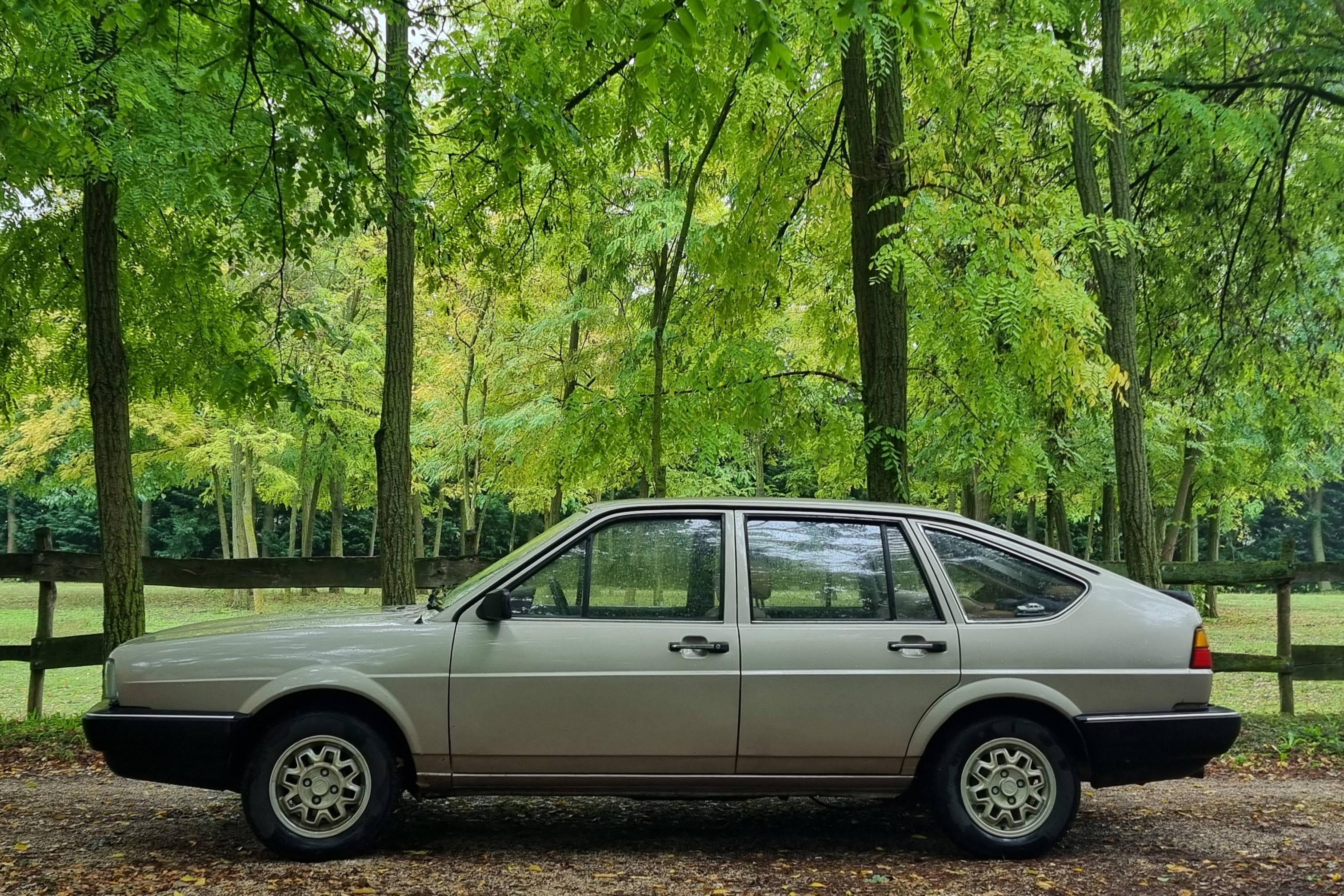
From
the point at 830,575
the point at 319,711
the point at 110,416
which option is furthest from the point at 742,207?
the point at 319,711

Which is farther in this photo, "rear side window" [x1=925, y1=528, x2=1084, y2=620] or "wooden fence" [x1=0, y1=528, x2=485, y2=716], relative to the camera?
"wooden fence" [x1=0, y1=528, x2=485, y2=716]

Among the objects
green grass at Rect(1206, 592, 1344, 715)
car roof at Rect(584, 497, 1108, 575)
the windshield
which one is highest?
car roof at Rect(584, 497, 1108, 575)

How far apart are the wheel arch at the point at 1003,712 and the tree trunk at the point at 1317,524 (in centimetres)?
5973

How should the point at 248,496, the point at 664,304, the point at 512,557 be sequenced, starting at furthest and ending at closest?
the point at 248,496
the point at 664,304
the point at 512,557

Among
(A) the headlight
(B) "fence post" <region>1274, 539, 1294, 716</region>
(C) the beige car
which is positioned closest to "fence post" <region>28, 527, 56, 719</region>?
(A) the headlight

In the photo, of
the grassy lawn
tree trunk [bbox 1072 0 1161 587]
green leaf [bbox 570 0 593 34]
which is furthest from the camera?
the grassy lawn

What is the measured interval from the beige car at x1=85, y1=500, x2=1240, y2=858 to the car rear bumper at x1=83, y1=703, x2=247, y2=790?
0.01 meters

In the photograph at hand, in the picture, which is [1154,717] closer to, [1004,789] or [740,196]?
[1004,789]

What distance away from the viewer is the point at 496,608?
500 centimetres

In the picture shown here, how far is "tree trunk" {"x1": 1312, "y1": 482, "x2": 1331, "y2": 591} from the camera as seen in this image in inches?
2270

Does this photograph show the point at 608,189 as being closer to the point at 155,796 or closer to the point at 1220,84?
the point at 1220,84

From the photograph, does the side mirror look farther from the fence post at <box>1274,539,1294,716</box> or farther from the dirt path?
the fence post at <box>1274,539,1294,716</box>

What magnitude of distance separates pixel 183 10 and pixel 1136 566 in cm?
821

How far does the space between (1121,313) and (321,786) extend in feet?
23.9
